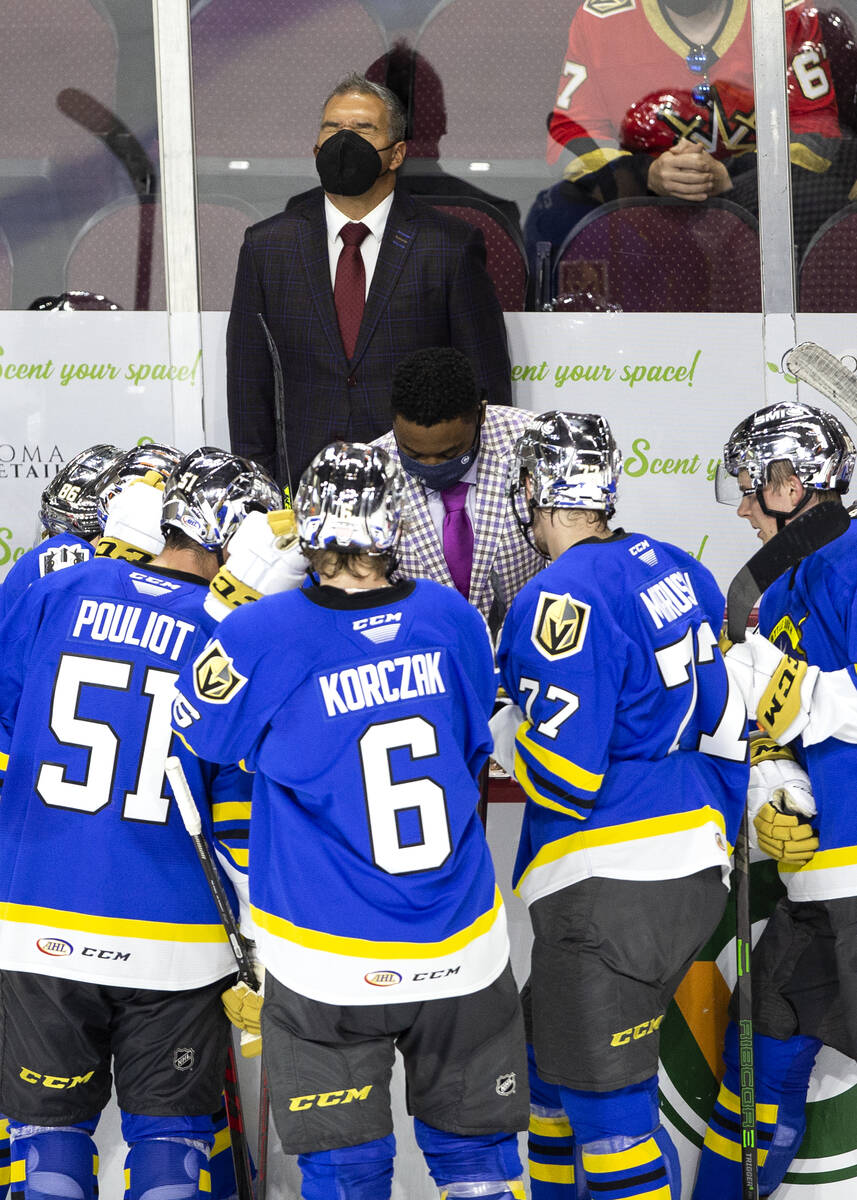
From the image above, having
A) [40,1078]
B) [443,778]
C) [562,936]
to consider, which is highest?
[443,778]

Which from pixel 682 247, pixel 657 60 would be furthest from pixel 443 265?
pixel 657 60

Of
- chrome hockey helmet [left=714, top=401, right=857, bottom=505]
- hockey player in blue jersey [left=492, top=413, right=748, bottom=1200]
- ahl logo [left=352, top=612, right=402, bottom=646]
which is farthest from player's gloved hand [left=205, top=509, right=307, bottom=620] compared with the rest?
chrome hockey helmet [left=714, top=401, right=857, bottom=505]

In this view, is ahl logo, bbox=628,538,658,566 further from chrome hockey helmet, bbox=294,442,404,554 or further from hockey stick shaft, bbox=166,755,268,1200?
hockey stick shaft, bbox=166,755,268,1200

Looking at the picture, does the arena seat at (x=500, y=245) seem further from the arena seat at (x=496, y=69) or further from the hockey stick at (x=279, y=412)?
the hockey stick at (x=279, y=412)

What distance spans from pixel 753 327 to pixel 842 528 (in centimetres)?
171

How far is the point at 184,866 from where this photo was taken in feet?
7.87

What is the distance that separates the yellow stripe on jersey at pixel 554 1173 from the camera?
2.77 meters

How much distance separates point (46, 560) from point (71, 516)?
0.62ft

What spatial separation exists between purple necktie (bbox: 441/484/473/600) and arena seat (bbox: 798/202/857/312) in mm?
1729

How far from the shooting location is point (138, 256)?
414 cm

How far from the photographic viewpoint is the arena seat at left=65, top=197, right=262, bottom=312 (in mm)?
4121

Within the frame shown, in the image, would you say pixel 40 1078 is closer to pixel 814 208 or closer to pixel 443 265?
pixel 443 265

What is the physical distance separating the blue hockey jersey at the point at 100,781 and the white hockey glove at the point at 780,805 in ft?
3.82

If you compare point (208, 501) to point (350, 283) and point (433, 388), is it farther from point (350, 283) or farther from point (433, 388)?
point (350, 283)
